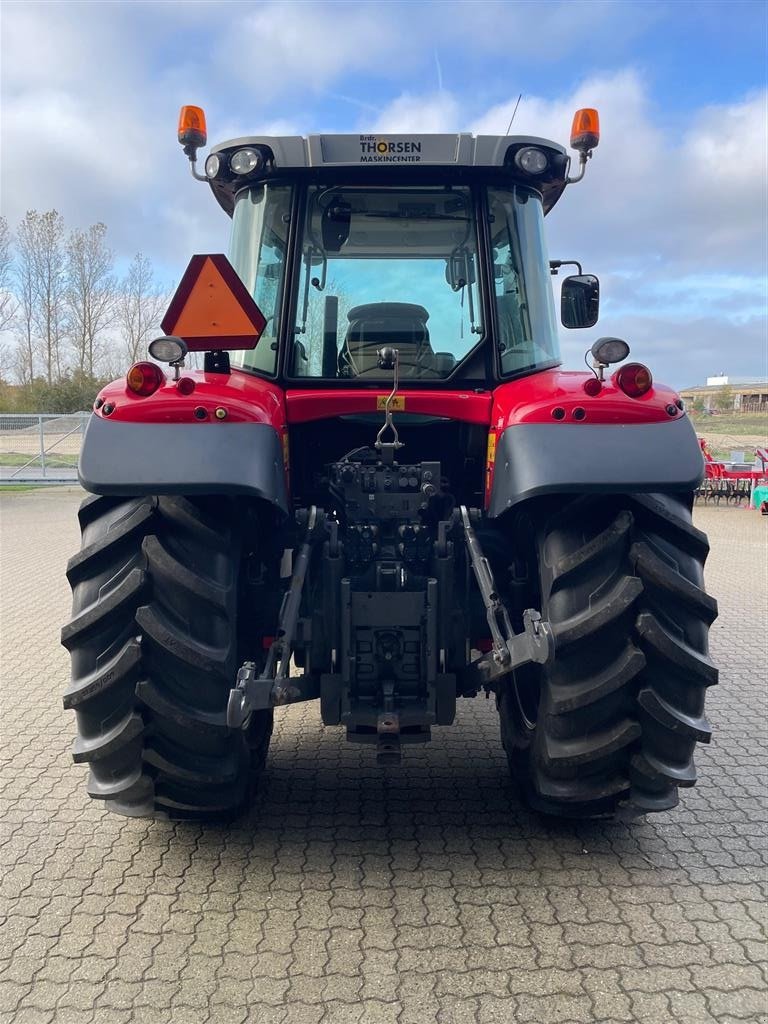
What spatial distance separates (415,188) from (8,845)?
9.93 feet

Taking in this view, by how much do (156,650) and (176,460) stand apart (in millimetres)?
615

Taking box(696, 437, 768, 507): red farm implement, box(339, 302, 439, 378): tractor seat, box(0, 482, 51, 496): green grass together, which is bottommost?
box(0, 482, 51, 496): green grass

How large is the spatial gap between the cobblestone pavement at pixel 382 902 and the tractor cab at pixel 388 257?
1.76m

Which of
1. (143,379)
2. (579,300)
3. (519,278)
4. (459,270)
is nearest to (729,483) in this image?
(579,300)

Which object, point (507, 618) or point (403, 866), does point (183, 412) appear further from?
point (403, 866)

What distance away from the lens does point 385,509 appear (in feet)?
10.5

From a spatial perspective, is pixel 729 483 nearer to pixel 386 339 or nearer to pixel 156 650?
pixel 386 339

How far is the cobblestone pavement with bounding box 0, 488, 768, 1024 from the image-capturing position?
234cm

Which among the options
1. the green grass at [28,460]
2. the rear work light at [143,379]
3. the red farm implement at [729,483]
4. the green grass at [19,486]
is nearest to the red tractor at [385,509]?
the rear work light at [143,379]

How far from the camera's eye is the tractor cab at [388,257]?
3463 millimetres

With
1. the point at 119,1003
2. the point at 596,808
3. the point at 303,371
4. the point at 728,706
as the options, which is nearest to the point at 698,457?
the point at 596,808

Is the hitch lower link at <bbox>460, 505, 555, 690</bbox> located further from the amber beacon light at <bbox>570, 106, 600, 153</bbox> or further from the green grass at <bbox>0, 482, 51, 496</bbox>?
the green grass at <bbox>0, 482, 51, 496</bbox>

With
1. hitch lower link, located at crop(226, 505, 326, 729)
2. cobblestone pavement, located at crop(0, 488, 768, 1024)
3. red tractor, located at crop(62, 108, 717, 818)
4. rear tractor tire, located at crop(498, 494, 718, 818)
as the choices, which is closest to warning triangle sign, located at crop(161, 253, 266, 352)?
red tractor, located at crop(62, 108, 717, 818)

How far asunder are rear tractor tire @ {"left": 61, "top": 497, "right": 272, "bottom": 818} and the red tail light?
1434 mm
